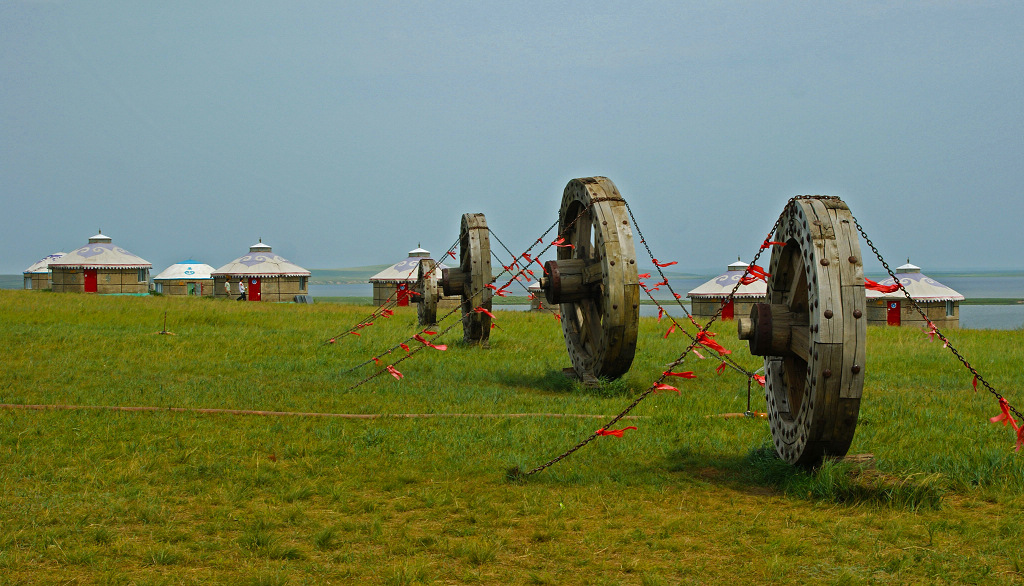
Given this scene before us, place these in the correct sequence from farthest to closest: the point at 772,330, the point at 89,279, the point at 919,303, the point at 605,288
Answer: the point at 89,279 → the point at 919,303 → the point at 605,288 → the point at 772,330

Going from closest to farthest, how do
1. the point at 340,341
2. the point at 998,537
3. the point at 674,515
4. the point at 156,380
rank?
the point at 998,537 → the point at 674,515 → the point at 156,380 → the point at 340,341

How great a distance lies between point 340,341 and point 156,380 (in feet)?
18.3

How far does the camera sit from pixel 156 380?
1213cm

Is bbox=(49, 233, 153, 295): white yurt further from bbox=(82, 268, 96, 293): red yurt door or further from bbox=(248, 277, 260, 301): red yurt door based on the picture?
bbox=(248, 277, 260, 301): red yurt door

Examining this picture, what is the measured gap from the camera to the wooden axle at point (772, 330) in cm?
655

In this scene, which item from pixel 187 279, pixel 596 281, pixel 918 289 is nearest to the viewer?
pixel 596 281

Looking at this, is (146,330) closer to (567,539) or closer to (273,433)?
(273,433)

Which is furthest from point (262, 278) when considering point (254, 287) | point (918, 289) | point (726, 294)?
point (918, 289)

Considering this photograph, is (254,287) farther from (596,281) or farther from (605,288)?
(605,288)

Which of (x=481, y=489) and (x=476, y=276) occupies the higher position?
(x=476, y=276)

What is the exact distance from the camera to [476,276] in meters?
15.7

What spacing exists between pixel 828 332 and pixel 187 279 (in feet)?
228

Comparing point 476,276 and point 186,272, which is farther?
point 186,272

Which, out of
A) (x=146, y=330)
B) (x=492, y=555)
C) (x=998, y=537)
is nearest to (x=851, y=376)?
(x=998, y=537)
